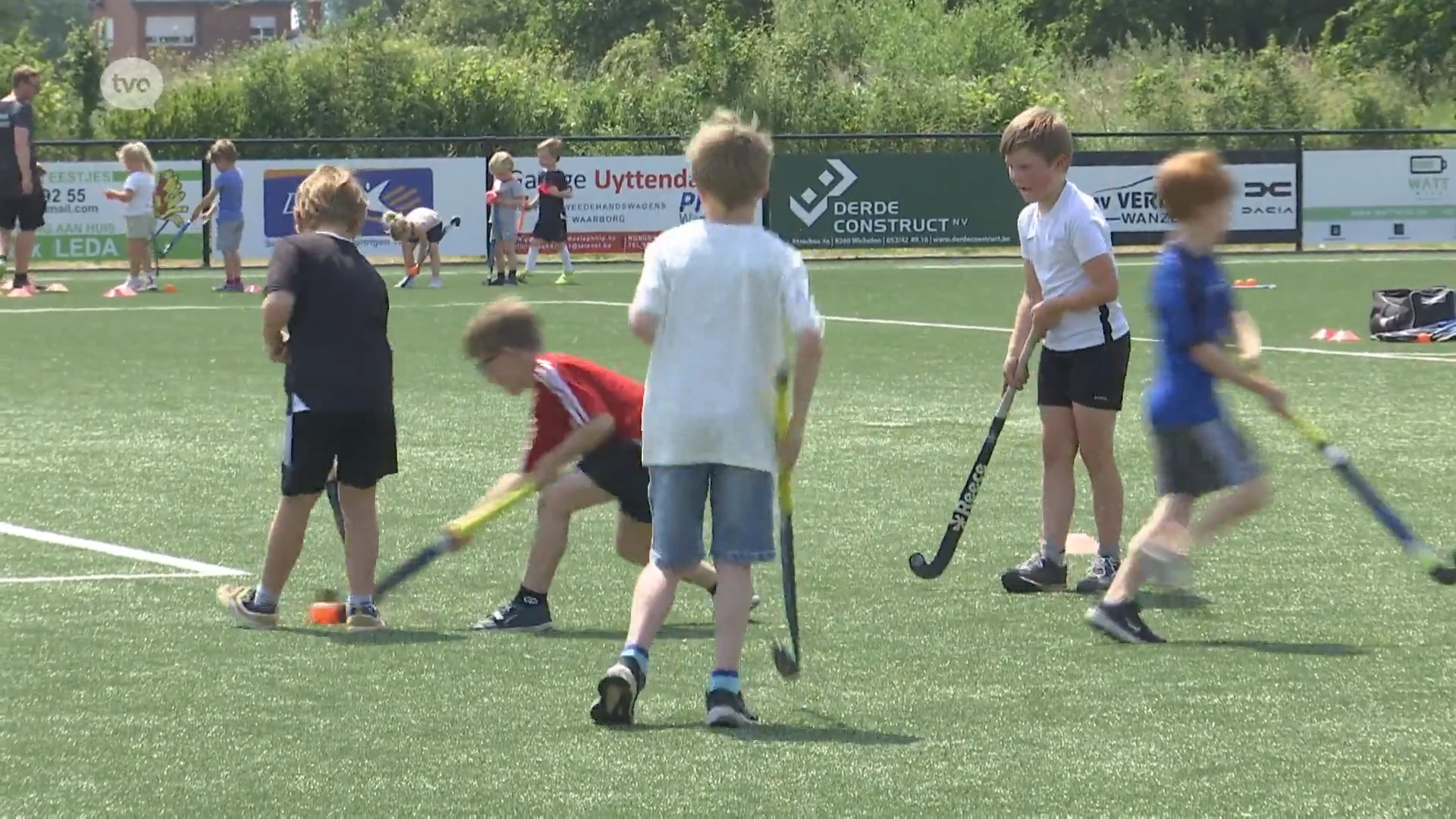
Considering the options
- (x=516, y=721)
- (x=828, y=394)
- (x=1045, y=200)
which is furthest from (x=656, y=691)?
(x=828, y=394)

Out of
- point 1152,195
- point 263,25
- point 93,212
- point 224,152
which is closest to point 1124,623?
point 224,152

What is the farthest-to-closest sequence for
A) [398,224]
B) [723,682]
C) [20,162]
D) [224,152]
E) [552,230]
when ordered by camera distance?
[552,230] < [224,152] < [20,162] < [398,224] < [723,682]

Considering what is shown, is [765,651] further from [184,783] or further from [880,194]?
[880,194]

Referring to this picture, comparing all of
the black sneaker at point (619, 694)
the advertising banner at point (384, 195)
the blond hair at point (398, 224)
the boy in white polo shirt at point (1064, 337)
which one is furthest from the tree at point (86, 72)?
the black sneaker at point (619, 694)

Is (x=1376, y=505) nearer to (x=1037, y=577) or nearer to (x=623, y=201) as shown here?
(x=1037, y=577)

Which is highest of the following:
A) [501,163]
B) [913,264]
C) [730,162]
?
[730,162]

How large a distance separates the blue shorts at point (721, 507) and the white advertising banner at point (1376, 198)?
95.3 feet

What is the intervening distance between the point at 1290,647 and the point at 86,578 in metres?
4.10

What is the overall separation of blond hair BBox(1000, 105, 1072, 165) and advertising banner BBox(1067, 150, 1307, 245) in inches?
1007

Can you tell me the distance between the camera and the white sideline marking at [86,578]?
331 inches

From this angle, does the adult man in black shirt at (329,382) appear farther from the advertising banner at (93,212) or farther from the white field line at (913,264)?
the advertising banner at (93,212)

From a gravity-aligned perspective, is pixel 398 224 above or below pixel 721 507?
above

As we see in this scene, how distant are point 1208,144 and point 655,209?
9.57 m

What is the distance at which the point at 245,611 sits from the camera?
7.57 metres
